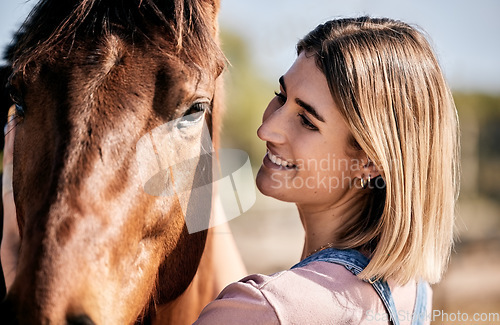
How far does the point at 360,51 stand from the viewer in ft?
6.03

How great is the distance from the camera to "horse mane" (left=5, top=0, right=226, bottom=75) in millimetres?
1602

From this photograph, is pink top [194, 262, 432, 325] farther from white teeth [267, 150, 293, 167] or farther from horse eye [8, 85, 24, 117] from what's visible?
horse eye [8, 85, 24, 117]

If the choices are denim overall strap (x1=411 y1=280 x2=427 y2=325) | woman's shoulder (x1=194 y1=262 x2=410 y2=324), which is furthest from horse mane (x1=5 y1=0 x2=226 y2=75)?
denim overall strap (x1=411 y1=280 x2=427 y2=325)

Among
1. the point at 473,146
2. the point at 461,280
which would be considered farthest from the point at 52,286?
the point at 473,146

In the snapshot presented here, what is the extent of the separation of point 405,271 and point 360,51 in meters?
0.87

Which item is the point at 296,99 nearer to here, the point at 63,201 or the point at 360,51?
the point at 360,51

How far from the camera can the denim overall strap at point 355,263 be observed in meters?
1.63

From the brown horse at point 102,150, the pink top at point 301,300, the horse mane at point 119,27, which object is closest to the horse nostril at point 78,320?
the brown horse at point 102,150

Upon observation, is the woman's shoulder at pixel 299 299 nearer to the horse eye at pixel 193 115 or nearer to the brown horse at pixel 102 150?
the brown horse at pixel 102 150

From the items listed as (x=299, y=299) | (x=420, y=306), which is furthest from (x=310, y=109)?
(x=420, y=306)

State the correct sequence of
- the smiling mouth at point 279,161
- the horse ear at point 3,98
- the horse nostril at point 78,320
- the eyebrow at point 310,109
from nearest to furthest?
1. the horse nostril at point 78,320
2. the eyebrow at point 310,109
3. the smiling mouth at point 279,161
4. the horse ear at point 3,98

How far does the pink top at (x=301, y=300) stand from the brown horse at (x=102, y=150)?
1.04 feet

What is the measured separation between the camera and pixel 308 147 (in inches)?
73.6

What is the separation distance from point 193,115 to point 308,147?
1.59 ft
